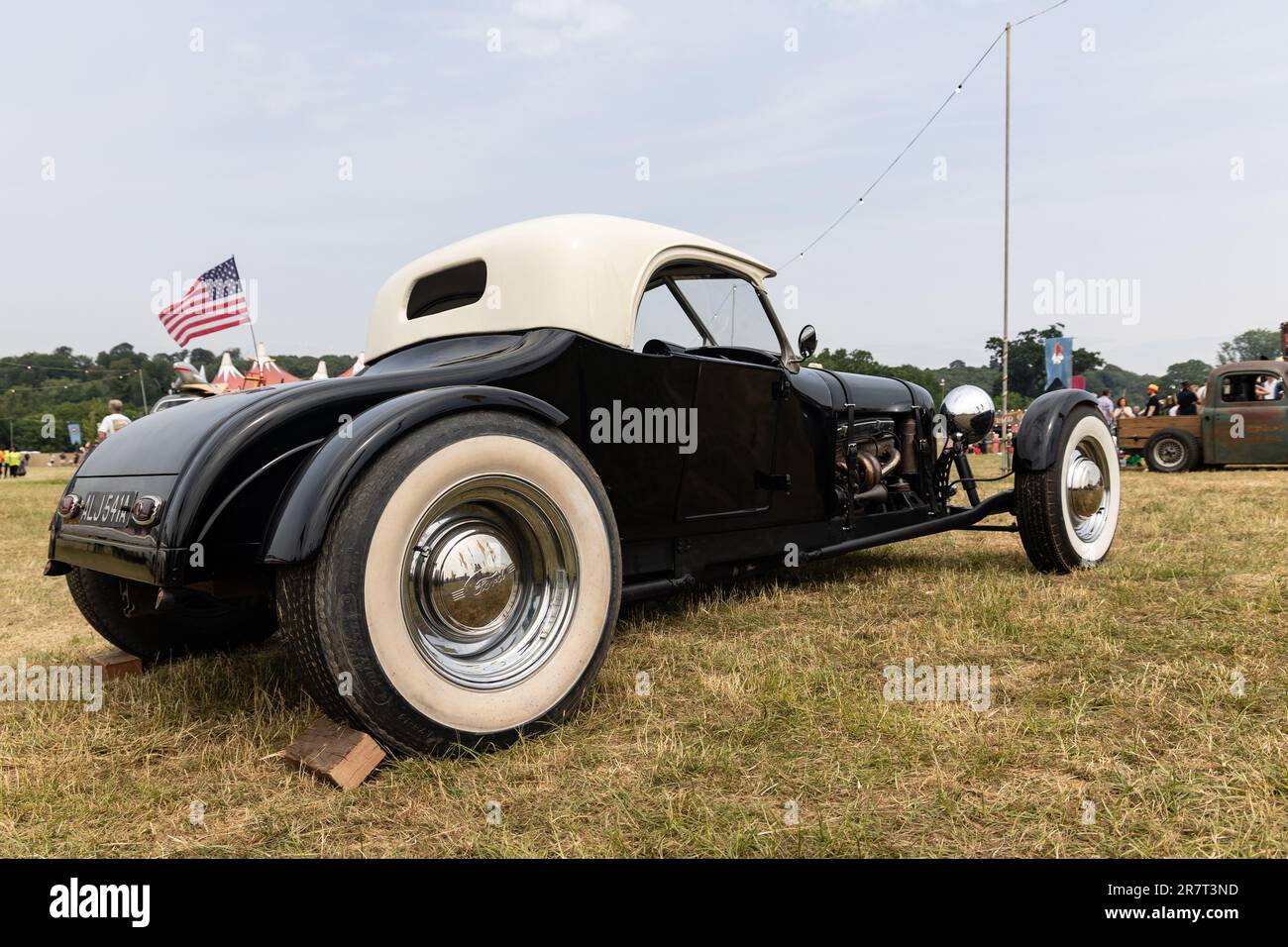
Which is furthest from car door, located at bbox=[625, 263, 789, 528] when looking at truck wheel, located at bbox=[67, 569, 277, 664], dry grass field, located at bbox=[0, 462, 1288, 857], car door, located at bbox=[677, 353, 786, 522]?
truck wheel, located at bbox=[67, 569, 277, 664]

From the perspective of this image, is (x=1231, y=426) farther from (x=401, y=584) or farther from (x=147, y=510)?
(x=147, y=510)

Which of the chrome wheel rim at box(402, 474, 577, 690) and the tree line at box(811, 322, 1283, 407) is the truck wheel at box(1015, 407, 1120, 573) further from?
the tree line at box(811, 322, 1283, 407)

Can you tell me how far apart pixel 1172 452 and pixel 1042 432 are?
35.9ft

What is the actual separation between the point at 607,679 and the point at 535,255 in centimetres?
158

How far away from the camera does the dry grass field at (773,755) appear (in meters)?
1.67

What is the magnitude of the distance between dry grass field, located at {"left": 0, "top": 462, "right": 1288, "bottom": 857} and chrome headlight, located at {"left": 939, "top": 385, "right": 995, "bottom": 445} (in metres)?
1.67

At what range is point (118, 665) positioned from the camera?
113 inches

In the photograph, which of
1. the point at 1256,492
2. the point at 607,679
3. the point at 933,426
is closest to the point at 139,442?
the point at 607,679

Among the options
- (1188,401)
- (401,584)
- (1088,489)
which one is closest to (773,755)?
(401,584)

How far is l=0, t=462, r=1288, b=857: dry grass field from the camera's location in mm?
1672

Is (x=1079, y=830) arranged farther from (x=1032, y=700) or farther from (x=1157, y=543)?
(x=1157, y=543)

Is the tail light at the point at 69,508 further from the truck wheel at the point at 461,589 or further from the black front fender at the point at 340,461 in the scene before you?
the truck wheel at the point at 461,589

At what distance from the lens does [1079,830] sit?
1.64 meters
